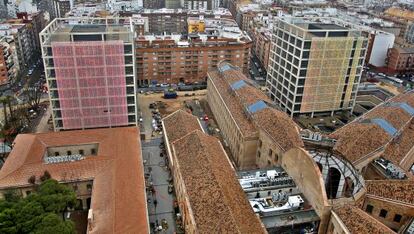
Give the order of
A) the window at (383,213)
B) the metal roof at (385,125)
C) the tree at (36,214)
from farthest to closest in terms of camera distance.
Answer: the metal roof at (385,125)
the window at (383,213)
the tree at (36,214)

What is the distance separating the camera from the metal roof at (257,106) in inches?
2970

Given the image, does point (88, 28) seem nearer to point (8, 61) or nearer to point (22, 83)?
point (8, 61)

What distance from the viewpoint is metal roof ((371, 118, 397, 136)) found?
69.6m

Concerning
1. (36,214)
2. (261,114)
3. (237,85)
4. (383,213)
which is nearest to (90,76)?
(237,85)

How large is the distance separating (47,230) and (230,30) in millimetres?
106409

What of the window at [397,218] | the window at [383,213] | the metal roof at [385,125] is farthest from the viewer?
the metal roof at [385,125]

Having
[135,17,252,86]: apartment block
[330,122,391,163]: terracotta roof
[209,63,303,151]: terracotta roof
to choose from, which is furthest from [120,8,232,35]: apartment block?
[330,122,391,163]: terracotta roof

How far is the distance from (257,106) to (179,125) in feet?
56.6

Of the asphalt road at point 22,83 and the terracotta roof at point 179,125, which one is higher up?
the terracotta roof at point 179,125

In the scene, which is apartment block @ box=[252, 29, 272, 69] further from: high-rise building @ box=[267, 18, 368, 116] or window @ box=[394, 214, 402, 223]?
window @ box=[394, 214, 402, 223]

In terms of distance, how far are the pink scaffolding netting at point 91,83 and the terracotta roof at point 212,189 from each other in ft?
72.2

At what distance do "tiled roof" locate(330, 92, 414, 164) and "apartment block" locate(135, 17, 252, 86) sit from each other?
55032 millimetres

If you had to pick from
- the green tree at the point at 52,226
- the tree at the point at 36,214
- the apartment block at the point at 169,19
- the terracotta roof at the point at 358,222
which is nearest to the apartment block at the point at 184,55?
the apartment block at the point at 169,19

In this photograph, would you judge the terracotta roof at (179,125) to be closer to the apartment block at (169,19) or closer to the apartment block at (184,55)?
the apartment block at (184,55)
